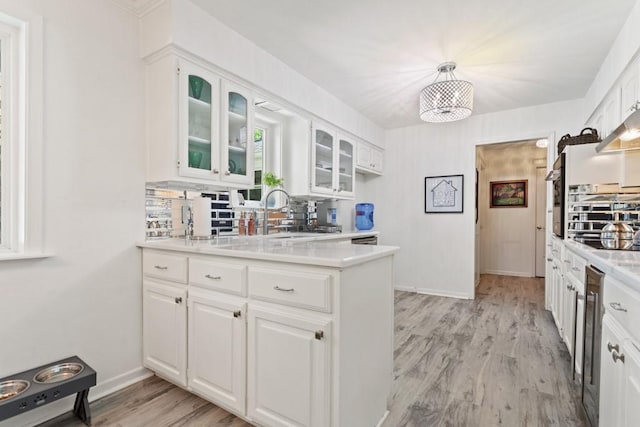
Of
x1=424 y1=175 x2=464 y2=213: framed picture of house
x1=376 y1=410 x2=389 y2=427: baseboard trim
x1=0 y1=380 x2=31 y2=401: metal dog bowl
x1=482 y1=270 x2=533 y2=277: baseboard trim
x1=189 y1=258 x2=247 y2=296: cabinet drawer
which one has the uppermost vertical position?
x1=424 y1=175 x2=464 y2=213: framed picture of house

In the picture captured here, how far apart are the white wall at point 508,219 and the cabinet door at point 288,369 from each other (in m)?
5.26

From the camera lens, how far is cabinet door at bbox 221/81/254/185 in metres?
2.37

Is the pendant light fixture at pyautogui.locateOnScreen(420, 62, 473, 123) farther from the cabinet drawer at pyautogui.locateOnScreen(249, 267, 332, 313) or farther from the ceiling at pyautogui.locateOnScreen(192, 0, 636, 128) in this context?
Answer: the cabinet drawer at pyautogui.locateOnScreen(249, 267, 332, 313)

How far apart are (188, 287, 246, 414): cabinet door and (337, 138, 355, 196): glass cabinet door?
235 centimetres

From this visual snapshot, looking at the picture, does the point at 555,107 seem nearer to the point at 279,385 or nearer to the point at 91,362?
the point at 279,385

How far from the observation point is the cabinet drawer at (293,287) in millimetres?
1369

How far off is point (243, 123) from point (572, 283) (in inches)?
101

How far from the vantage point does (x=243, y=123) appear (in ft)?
8.32

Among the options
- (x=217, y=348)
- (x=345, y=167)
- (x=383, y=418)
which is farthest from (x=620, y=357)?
(x=345, y=167)

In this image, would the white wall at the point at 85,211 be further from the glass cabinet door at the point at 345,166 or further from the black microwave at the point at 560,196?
the black microwave at the point at 560,196

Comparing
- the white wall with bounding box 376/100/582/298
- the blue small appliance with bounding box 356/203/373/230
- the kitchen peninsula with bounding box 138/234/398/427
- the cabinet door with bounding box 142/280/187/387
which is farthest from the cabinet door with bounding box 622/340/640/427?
the blue small appliance with bounding box 356/203/373/230

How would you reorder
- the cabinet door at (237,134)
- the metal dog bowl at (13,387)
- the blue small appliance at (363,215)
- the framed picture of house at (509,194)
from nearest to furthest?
the metal dog bowl at (13,387) < the cabinet door at (237,134) < the blue small appliance at (363,215) < the framed picture of house at (509,194)

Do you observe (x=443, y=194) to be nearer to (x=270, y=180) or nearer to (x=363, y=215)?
(x=363, y=215)

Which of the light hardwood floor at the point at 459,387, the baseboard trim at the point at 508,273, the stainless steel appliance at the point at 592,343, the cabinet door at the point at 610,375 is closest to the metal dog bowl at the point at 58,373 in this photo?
the light hardwood floor at the point at 459,387
